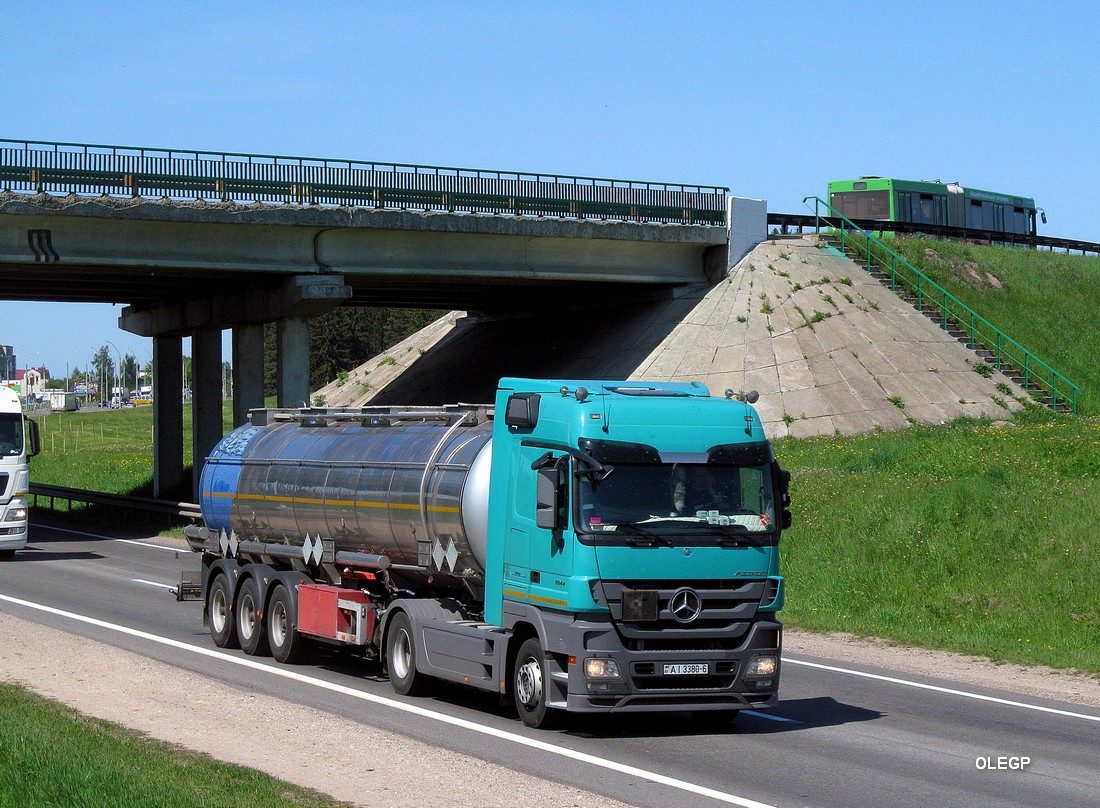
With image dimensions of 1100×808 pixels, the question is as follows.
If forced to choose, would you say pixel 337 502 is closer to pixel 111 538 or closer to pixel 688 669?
pixel 688 669

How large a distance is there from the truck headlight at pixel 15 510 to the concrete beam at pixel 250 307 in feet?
32.1

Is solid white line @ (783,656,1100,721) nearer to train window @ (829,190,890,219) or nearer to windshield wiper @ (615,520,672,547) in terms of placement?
windshield wiper @ (615,520,672,547)

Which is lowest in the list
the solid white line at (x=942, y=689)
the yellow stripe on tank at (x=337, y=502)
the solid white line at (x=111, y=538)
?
the solid white line at (x=942, y=689)


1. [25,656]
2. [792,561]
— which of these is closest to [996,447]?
[792,561]

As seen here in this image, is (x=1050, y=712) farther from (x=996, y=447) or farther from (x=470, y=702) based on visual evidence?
(x=996, y=447)

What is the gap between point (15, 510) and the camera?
28781mm

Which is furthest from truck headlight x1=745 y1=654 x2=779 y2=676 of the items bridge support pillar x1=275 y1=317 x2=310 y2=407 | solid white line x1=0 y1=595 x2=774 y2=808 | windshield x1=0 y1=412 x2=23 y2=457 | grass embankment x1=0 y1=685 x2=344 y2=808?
bridge support pillar x1=275 y1=317 x2=310 y2=407

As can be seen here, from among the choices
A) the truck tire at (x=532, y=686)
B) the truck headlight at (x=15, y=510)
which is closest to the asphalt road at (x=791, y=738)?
the truck tire at (x=532, y=686)

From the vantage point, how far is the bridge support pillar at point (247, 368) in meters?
39.2

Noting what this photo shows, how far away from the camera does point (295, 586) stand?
16109 mm

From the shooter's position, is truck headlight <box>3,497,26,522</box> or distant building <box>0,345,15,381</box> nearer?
truck headlight <box>3,497,26,522</box>

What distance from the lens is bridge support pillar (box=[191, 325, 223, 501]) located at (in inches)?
1672

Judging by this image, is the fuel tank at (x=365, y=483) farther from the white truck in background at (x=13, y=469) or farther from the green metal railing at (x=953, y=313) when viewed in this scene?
the green metal railing at (x=953, y=313)

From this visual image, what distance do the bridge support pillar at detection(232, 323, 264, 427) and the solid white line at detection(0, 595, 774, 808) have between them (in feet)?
62.8
